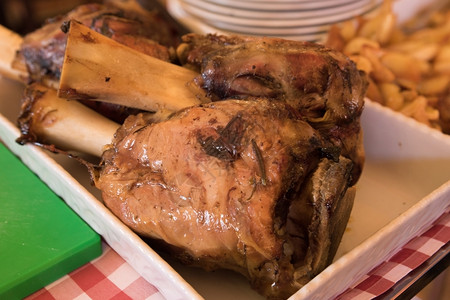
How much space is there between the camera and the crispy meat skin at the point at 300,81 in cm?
118

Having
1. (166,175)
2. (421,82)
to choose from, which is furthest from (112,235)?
(421,82)

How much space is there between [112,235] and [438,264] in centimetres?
77

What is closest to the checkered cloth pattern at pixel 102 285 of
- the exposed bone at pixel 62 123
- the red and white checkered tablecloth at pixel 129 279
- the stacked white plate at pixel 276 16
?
→ the red and white checkered tablecloth at pixel 129 279

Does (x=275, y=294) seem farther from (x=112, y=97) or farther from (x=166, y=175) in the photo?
(x=112, y=97)

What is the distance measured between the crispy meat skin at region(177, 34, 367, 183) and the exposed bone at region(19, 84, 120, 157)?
1.11ft

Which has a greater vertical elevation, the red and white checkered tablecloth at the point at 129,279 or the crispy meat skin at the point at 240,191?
the crispy meat skin at the point at 240,191

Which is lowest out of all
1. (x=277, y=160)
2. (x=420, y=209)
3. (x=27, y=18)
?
(x=27, y=18)

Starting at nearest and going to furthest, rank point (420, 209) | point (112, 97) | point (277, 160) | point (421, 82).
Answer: point (277, 160) < point (420, 209) < point (112, 97) < point (421, 82)

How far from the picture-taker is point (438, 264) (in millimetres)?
1177

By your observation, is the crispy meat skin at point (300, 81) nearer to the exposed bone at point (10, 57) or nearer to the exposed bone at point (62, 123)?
the exposed bone at point (62, 123)

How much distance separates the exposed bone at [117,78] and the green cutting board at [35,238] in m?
0.30

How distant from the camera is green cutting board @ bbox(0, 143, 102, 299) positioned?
1100 millimetres

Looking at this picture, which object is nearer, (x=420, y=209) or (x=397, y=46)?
(x=420, y=209)

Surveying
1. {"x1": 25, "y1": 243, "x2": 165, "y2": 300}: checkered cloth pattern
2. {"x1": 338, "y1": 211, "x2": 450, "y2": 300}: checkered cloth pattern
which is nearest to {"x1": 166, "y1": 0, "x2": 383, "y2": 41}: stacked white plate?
{"x1": 338, "y1": 211, "x2": 450, "y2": 300}: checkered cloth pattern
